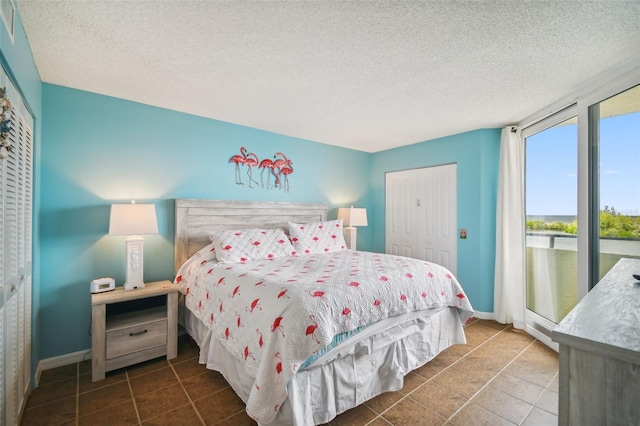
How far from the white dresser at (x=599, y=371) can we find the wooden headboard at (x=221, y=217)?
304cm

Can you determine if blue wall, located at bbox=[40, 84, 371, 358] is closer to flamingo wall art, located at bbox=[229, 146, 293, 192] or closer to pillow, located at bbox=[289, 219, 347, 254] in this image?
flamingo wall art, located at bbox=[229, 146, 293, 192]

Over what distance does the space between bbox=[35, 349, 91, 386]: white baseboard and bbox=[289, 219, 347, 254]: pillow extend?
2.14 metres

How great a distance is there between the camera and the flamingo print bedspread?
1.54 m

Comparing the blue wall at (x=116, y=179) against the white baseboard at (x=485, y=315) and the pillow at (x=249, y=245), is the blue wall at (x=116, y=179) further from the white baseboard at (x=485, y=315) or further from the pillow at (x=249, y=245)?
the pillow at (x=249, y=245)

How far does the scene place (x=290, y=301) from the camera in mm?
1663

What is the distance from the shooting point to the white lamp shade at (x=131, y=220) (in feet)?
7.79

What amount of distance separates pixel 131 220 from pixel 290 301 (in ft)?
5.51

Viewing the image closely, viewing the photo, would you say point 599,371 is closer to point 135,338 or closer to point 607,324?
point 607,324

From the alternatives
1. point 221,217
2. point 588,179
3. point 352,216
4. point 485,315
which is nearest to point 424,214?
point 352,216

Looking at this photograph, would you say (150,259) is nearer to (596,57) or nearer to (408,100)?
(408,100)

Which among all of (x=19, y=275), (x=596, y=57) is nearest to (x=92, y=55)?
(x=19, y=275)

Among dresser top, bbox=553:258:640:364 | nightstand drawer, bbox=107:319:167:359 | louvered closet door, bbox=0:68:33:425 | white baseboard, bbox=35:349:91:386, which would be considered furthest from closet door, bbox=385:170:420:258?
Result: louvered closet door, bbox=0:68:33:425

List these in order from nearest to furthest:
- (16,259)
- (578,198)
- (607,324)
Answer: (607,324) < (16,259) < (578,198)

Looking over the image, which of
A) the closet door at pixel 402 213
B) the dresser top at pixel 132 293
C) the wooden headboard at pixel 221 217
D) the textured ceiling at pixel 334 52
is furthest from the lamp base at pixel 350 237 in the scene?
the dresser top at pixel 132 293
